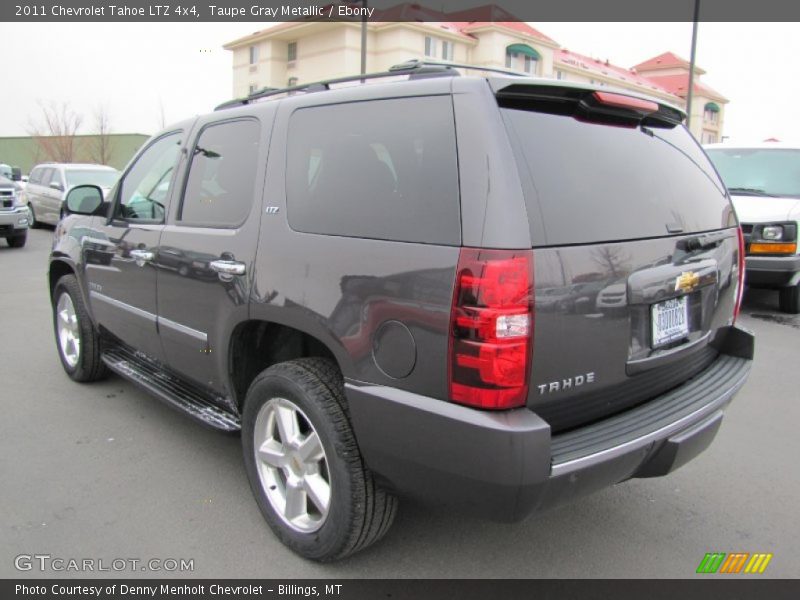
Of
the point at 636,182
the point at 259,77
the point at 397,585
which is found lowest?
the point at 397,585

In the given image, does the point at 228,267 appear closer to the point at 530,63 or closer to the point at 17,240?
the point at 17,240

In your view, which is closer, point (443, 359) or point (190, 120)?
point (443, 359)

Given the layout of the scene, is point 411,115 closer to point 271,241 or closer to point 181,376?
point 271,241

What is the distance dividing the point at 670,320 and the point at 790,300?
6.08 meters

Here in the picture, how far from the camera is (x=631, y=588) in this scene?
252cm

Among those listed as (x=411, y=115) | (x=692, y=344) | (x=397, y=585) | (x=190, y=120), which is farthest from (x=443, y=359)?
(x=190, y=120)

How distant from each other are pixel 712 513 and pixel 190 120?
137 inches

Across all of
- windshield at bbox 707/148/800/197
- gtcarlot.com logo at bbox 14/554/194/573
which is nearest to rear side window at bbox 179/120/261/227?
gtcarlot.com logo at bbox 14/554/194/573

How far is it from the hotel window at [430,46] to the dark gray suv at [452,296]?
155 ft

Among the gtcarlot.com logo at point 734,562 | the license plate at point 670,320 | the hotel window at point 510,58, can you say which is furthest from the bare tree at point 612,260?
the hotel window at point 510,58

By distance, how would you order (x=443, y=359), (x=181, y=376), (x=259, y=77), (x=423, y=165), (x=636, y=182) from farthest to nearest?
(x=259, y=77) → (x=181, y=376) → (x=636, y=182) → (x=423, y=165) → (x=443, y=359)

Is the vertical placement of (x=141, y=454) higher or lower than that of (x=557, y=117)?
lower

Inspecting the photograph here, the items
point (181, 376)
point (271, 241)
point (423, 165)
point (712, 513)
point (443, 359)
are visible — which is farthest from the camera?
point (181, 376)

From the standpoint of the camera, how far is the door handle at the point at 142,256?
11.4 feet
